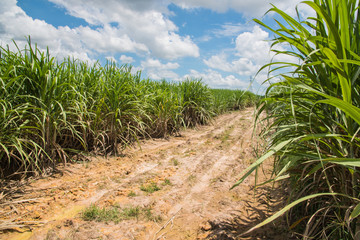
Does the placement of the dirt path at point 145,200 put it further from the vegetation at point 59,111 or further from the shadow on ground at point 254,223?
the vegetation at point 59,111

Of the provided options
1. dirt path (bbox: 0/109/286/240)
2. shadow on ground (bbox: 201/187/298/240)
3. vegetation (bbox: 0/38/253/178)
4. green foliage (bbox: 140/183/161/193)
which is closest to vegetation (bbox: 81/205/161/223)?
dirt path (bbox: 0/109/286/240)

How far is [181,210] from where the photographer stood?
212 centimetres

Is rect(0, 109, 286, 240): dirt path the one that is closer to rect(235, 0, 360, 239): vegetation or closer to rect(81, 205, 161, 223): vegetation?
rect(81, 205, 161, 223): vegetation

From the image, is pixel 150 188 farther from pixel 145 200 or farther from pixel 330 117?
pixel 330 117

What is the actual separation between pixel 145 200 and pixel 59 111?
1652 millimetres

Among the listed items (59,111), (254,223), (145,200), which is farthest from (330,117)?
(59,111)

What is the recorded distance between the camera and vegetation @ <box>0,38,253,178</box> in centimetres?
248

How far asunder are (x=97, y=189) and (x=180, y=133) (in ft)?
11.2

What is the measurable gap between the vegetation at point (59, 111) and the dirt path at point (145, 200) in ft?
1.15

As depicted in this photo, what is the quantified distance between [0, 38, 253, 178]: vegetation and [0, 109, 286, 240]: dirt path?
1.15 ft

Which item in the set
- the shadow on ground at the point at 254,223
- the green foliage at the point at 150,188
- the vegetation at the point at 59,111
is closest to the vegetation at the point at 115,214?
the green foliage at the point at 150,188

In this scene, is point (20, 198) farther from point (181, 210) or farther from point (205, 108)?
point (205, 108)

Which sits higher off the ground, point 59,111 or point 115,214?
point 59,111

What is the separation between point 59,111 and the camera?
2.87 m
